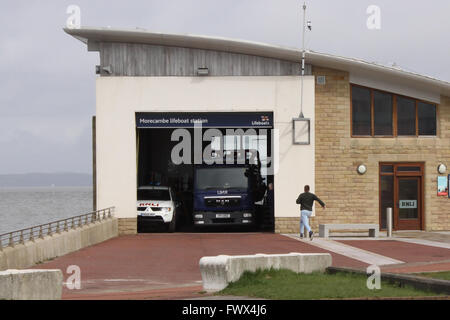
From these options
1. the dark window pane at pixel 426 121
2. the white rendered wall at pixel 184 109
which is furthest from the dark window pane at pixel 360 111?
the dark window pane at pixel 426 121

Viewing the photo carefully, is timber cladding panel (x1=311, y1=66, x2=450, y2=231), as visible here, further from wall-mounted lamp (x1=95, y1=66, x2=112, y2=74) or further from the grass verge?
the grass verge

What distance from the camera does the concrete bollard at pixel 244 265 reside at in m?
13.3

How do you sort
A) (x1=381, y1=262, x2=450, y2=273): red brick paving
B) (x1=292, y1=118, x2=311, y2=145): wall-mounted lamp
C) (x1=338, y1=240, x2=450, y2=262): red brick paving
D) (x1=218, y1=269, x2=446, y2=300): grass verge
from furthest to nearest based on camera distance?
(x1=292, y1=118, x2=311, y2=145): wall-mounted lamp < (x1=338, y1=240, x2=450, y2=262): red brick paving < (x1=381, y1=262, x2=450, y2=273): red brick paving < (x1=218, y1=269, x2=446, y2=300): grass verge

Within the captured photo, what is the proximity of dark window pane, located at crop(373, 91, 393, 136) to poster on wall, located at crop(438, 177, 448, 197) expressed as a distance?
2645mm

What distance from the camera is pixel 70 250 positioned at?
77.4 feet

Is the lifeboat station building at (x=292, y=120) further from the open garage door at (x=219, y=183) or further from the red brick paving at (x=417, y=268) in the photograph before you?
the red brick paving at (x=417, y=268)

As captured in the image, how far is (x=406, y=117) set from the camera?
111 ft

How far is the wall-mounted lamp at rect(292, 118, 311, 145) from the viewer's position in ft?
107

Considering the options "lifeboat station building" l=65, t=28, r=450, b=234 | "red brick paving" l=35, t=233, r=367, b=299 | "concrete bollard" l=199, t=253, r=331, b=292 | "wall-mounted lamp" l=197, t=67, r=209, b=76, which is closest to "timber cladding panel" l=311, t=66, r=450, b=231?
"lifeboat station building" l=65, t=28, r=450, b=234

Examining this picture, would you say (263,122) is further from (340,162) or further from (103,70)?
(103,70)

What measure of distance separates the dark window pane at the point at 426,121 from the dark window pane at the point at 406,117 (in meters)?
0.28

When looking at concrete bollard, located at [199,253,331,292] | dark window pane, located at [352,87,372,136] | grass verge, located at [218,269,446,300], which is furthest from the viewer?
dark window pane, located at [352,87,372,136]

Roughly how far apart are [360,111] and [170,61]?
24.4 ft
